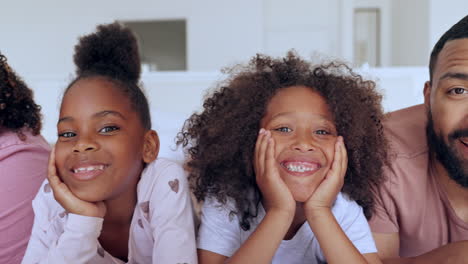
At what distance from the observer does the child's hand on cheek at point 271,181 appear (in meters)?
1.01

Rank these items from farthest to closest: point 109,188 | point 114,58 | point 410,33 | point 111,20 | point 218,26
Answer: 1. point 111,20
2. point 218,26
3. point 410,33
4. point 114,58
5. point 109,188

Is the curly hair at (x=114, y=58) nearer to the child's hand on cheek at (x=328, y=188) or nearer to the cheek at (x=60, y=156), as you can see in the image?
the cheek at (x=60, y=156)

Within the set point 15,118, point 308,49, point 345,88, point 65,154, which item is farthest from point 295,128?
point 308,49

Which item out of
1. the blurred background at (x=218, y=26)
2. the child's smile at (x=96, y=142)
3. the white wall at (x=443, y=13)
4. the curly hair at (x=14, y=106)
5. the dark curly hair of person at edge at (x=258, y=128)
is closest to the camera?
the child's smile at (x=96, y=142)

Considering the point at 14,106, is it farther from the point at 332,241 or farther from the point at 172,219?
the point at 332,241

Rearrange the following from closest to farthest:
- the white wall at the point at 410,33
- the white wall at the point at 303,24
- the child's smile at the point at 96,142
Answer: the child's smile at the point at 96,142 → the white wall at the point at 410,33 → the white wall at the point at 303,24

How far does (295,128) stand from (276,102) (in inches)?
4.3

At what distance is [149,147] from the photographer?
1195 mm

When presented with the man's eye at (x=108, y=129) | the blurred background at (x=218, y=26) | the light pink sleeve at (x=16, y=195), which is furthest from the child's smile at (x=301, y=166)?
the blurred background at (x=218, y=26)

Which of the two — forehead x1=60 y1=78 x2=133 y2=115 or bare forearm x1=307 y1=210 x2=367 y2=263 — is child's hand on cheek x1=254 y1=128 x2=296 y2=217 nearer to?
bare forearm x1=307 y1=210 x2=367 y2=263

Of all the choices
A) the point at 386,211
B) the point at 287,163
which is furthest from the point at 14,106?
the point at 386,211

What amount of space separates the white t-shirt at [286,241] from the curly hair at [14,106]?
2.09 ft

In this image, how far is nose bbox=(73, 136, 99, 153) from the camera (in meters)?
1.03

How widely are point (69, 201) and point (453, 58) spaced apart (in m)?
1.06
